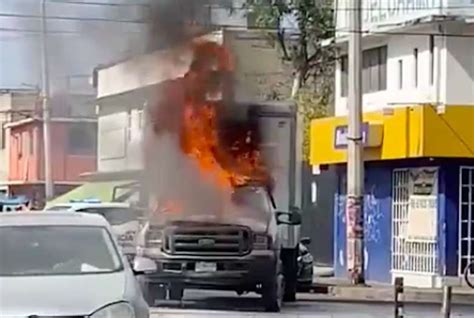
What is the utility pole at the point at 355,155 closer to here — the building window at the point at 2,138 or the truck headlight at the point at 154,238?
the truck headlight at the point at 154,238

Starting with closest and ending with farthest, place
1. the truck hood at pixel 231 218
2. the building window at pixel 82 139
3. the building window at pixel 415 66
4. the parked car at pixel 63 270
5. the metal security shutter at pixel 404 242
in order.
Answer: the parked car at pixel 63 270
the truck hood at pixel 231 218
the metal security shutter at pixel 404 242
the building window at pixel 415 66
the building window at pixel 82 139

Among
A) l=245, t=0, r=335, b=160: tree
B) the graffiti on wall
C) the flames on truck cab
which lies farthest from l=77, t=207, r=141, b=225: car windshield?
l=245, t=0, r=335, b=160: tree

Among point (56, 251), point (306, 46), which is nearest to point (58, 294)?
point (56, 251)

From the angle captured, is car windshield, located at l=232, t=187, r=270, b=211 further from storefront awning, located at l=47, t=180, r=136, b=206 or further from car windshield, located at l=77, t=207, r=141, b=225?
storefront awning, located at l=47, t=180, r=136, b=206

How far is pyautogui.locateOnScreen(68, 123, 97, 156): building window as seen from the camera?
146ft

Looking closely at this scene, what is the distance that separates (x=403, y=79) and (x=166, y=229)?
1235 centimetres

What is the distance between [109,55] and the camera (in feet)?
75.2

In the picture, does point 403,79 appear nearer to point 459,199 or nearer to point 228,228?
point 459,199

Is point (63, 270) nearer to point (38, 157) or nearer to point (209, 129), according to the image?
point (209, 129)

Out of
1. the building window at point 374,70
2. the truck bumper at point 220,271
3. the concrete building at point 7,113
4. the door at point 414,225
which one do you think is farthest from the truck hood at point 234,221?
the concrete building at point 7,113

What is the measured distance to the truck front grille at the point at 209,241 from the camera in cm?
1866

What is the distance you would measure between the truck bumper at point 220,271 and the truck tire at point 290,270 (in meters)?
1.94

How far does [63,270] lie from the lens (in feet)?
35.2

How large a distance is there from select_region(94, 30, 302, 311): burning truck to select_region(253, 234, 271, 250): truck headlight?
1cm
